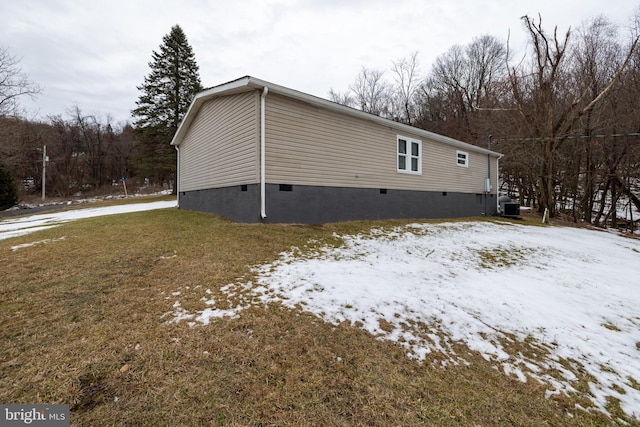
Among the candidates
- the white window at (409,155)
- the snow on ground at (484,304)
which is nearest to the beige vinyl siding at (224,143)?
the snow on ground at (484,304)

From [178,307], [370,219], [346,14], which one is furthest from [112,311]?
[346,14]

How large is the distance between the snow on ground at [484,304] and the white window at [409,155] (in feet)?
17.6

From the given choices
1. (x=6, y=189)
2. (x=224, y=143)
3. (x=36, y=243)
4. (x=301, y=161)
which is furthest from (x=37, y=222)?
(x=6, y=189)

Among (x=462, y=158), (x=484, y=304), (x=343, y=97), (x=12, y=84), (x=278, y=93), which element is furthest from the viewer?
(x=343, y=97)

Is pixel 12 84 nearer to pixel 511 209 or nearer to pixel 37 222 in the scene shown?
pixel 37 222

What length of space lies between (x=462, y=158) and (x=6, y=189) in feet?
99.3

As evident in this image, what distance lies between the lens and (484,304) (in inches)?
138

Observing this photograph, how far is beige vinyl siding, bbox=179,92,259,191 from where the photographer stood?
276 inches

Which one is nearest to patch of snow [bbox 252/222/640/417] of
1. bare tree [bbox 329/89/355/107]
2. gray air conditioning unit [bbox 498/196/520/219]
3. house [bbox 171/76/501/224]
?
house [bbox 171/76/501/224]

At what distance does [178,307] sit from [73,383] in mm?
1100

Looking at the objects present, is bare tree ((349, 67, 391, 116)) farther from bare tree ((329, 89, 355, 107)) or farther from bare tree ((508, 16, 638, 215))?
bare tree ((508, 16, 638, 215))

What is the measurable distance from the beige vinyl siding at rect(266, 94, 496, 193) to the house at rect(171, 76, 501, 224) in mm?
31

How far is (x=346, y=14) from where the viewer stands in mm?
13906

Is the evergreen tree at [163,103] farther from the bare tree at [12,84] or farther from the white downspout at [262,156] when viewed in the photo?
the white downspout at [262,156]
